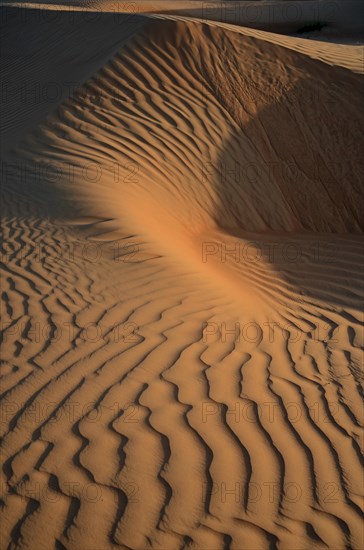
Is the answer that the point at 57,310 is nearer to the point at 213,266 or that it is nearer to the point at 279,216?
the point at 213,266

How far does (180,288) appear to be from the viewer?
5.25 meters

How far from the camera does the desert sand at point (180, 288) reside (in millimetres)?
3049

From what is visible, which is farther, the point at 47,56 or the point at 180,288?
the point at 47,56

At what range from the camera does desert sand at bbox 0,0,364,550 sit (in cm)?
305

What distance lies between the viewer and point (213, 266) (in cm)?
634

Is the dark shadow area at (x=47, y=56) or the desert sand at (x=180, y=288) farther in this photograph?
the dark shadow area at (x=47, y=56)

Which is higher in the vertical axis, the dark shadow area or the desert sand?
the dark shadow area

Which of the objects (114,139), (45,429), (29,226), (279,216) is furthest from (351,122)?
(45,429)

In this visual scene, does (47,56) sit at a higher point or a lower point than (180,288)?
higher

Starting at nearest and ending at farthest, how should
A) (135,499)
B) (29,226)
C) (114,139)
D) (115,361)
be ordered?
1. (135,499)
2. (115,361)
3. (29,226)
4. (114,139)

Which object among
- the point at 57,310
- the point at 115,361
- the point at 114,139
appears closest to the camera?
the point at 115,361

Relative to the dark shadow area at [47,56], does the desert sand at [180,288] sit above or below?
below

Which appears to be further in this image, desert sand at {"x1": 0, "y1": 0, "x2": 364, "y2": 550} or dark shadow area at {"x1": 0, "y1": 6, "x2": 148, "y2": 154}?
dark shadow area at {"x1": 0, "y1": 6, "x2": 148, "y2": 154}

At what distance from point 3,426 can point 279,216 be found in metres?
5.76
